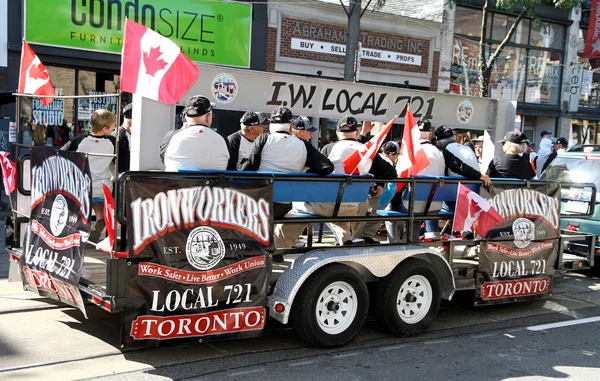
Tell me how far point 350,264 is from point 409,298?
784 millimetres

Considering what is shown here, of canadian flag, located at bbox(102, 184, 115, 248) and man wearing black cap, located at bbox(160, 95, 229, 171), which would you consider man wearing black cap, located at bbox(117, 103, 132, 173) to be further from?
canadian flag, located at bbox(102, 184, 115, 248)

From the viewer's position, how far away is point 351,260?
567cm

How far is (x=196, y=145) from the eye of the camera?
17.3ft

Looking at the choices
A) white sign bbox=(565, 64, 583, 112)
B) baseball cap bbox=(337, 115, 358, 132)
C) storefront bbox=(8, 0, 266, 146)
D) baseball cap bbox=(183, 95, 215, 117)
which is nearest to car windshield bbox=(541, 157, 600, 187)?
baseball cap bbox=(337, 115, 358, 132)

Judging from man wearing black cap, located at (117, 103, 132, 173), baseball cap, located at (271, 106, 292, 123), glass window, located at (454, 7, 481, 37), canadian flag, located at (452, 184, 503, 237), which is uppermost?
glass window, located at (454, 7, 481, 37)

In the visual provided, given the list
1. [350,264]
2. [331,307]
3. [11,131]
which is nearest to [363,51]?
[11,131]

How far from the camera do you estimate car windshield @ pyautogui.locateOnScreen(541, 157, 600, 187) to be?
942 cm

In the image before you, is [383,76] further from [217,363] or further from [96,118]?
[217,363]

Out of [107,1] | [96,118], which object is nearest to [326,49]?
[107,1]

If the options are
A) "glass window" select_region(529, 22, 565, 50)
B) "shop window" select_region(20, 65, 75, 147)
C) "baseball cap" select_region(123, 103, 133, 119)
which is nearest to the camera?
"baseball cap" select_region(123, 103, 133, 119)

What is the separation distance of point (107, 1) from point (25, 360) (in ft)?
38.6

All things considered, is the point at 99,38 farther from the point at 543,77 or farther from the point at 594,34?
the point at 594,34

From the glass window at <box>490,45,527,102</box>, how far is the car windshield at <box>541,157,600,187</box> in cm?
1242

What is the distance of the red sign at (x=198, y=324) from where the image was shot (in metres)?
4.77
